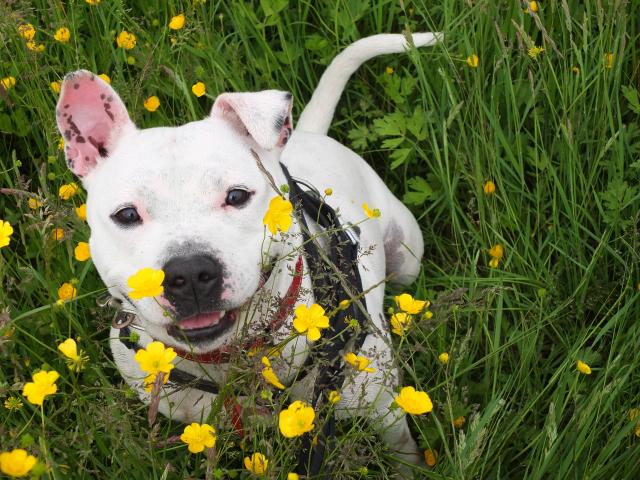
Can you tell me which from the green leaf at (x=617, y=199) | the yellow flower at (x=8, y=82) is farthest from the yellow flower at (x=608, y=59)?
the yellow flower at (x=8, y=82)

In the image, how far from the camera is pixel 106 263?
2174 millimetres

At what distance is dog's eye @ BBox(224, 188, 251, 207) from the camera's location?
2115 mm

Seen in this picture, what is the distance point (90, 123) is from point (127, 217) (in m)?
0.41

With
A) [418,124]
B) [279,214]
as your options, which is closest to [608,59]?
[418,124]

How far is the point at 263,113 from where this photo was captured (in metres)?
2.29

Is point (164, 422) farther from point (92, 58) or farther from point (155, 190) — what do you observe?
point (92, 58)

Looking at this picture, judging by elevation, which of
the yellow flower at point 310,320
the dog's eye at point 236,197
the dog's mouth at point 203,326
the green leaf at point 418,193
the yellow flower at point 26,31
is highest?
the yellow flower at point 26,31

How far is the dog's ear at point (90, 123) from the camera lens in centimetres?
230

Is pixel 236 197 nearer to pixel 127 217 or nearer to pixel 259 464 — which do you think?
pixel 127 217

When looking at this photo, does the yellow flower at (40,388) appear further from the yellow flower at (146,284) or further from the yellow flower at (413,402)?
the yellow flower at (413,402)

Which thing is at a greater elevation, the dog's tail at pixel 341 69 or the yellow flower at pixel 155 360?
the yellow flower at pixel 155 360

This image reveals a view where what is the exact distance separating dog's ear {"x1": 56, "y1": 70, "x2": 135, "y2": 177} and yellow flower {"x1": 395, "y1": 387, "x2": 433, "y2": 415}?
127 centimetres

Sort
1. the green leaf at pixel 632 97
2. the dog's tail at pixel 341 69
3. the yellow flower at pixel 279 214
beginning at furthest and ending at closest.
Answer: the dog's tail at pixel 341 69 → the green leaf at pixel 632 97 → the yellow flower at pixel 279 214

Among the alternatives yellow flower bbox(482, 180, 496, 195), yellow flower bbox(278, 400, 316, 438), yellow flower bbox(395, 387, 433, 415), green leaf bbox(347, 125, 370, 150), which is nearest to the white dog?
yellow flower bbox(395, 387, 433, 415)
